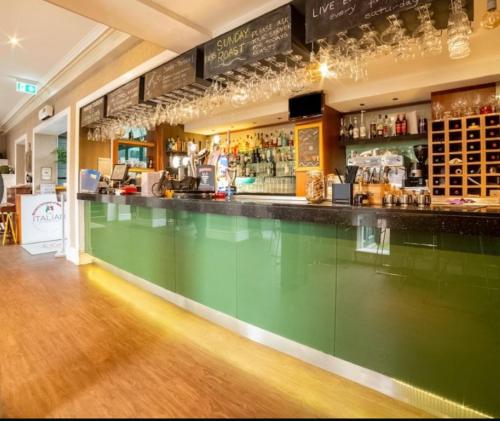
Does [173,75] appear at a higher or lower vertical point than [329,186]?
higher

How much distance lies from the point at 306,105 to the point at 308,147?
66 cm

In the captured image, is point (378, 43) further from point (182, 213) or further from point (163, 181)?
point (163, 181)

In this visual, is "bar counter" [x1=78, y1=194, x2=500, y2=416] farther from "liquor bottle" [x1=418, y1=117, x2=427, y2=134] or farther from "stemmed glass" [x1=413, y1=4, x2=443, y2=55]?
"liquor bottle" [x1=418, y1=117, x2=427, y2=134]

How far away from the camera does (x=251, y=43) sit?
2.63 metres

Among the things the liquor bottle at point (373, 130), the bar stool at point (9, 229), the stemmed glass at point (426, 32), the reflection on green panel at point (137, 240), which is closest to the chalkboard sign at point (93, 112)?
the reflection on green panel at point (137, 240)

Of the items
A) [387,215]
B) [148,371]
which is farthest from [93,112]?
[387,215]

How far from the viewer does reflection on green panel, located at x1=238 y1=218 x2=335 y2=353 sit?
1962mm

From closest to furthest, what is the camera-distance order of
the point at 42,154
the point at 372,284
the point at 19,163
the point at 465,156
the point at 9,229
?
the point at 372,284, the point at 465,156, the point at 9,229, the point at 42,154, the point at 19,163

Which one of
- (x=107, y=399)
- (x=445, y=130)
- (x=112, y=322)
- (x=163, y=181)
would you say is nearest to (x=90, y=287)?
(x=112, y=322)

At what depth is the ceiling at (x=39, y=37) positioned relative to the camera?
148 inches

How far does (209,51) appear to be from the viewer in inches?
118

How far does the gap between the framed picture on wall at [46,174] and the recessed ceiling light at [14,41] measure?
4.39m

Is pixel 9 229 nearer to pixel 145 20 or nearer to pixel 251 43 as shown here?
pixel 145 20

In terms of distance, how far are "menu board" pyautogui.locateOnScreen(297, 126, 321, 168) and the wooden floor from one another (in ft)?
10.7
